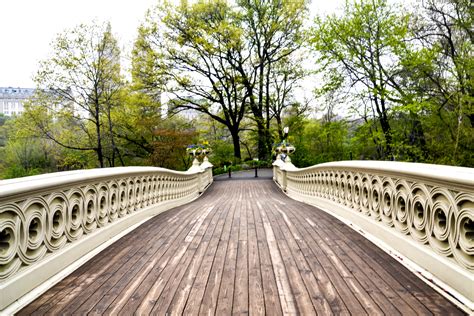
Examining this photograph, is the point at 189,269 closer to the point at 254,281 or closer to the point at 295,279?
the point at 254,281

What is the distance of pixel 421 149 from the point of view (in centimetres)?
1336

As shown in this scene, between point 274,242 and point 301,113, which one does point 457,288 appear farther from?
point 301,113

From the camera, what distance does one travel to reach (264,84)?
29.6 meters

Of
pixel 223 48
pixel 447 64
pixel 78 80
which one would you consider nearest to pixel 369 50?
pixel 447 64

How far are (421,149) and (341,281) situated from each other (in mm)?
13590

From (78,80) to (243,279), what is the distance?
80.8ft

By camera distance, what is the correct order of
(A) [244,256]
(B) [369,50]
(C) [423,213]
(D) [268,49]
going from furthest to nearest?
(D) [268,49], (B) [369,50], (A) [244,256], (C) [423,213]

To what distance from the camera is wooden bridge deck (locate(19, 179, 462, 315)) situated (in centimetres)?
208

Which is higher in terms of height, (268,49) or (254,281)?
(268,49)

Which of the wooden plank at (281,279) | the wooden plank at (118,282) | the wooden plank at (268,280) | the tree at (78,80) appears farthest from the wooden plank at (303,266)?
the tree at (78,80)

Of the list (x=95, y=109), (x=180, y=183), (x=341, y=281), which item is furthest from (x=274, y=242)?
(x=95, y=109)

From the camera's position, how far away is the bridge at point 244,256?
213 centimetres

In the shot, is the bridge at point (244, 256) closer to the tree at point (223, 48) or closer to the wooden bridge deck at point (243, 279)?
the wooden bridge deck at point (243, 279)

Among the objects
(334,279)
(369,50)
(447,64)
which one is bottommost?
(334,279)
